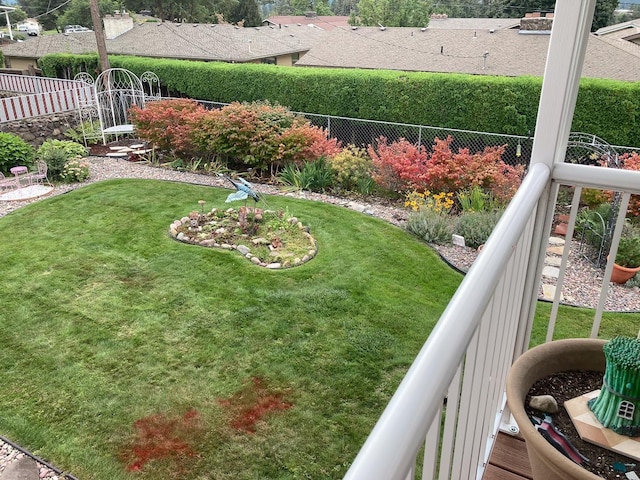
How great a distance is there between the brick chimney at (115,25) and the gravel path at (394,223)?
46.9ft

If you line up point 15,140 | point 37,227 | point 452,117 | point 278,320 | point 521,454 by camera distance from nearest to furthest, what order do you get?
point 521,454 < point 278,320 < point 37,227 < point 15,140 < point 452,117

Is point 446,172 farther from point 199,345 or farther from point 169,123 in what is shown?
point 169,123

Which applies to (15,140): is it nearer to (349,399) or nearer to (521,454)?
(349,399)

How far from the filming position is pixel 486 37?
1636 cm

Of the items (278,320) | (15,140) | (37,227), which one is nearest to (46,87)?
(15,140)

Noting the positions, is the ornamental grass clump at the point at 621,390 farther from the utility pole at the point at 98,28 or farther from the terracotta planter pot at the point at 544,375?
the utility pole at the point at 98,28

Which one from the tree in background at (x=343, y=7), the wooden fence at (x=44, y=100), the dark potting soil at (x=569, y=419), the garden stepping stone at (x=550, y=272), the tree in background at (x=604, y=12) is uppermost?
the tree in background at (x=343, y=7)

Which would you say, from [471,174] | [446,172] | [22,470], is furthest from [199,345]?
[471,174]

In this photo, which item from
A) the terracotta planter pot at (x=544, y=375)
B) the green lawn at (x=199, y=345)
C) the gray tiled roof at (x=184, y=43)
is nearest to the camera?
the terracotta planter pot at (x=544, y=375)

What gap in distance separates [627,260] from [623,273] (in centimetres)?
21

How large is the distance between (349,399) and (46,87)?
1427 cm

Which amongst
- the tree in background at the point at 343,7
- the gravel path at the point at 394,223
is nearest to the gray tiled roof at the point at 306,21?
the tree in background at the point at 343,7

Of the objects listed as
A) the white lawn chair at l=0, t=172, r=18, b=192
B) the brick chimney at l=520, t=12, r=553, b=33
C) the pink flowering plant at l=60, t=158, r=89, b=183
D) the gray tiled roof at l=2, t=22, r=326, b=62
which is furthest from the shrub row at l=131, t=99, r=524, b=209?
the gray tiled roof at l=2, t=22, r=326, b=62

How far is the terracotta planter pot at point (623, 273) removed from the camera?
5.22m
